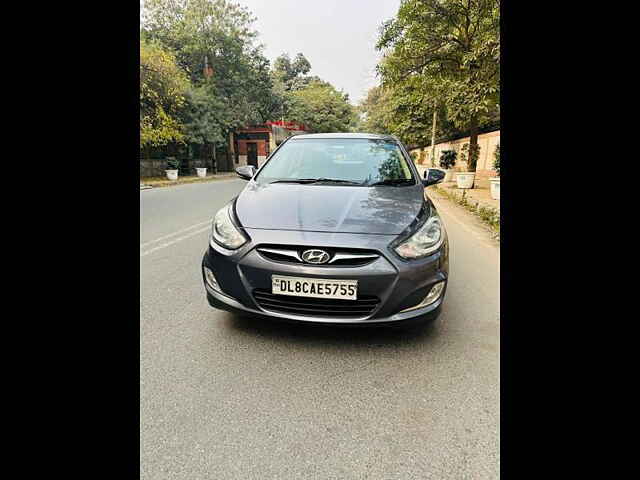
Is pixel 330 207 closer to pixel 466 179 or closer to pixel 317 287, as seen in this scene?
pixel 317 287

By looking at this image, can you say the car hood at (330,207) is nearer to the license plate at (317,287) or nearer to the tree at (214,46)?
the license plate at (317,287)

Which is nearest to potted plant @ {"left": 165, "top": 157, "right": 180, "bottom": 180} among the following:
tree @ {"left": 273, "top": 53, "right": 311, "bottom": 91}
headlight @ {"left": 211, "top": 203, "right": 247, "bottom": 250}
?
headlight @ {"left": 211, "top": 203, "right": 247, "bottom": 250}

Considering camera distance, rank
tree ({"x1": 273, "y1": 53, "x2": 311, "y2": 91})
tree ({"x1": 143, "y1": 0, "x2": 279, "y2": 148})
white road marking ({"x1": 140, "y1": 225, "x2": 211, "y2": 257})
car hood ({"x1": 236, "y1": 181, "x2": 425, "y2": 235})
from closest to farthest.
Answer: car hood ({"x1": 236, "y1": 181, "x2": 425, "y2": 235}) < white road marking ({"x1": 140, "y1": 225, "x2": 211, "y2": 257}) < tree ({"x1": 143, "y1": 0, "x2": 279, "y2": 148}) < tree ({"x1": 273, "y1": 53, "x2": 311, "y2": 91})

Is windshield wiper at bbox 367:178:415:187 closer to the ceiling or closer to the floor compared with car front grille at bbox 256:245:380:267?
closer to the ceiling

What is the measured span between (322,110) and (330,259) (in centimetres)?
4612

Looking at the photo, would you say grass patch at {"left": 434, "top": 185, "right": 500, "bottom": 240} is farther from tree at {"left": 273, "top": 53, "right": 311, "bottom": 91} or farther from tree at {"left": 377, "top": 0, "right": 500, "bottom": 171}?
tree at {"left": 273, "top": 53, "right": 311, "bottom": 91}

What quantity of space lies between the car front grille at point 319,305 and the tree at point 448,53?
7.46 meters

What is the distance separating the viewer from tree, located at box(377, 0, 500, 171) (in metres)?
8.65

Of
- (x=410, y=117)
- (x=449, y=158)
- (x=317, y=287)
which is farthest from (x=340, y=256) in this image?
(x=410, y=117)

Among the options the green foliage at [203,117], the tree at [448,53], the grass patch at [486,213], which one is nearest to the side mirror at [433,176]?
the grass patch at [486,213]

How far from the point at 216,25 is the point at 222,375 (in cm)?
2656

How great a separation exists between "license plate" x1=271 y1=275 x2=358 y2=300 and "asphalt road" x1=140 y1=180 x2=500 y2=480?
414mm
